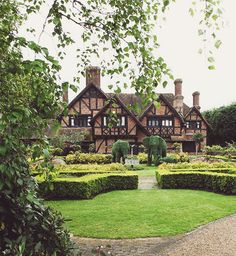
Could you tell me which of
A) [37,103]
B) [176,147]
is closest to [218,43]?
[37,103]

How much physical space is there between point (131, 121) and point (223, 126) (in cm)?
1913

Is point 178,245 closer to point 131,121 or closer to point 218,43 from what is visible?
point 218,43

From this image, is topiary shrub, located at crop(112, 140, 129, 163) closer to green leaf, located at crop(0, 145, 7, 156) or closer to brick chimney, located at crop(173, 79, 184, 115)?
brick chimney, located at crop(173, 79, 184, 115)

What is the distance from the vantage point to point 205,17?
3549 mm

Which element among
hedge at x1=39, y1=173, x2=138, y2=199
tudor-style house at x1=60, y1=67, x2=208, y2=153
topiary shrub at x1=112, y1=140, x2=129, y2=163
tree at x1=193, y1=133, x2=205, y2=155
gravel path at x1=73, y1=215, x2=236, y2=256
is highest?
tudor-style house at x1=60, y1=67, x2=208, y2=153

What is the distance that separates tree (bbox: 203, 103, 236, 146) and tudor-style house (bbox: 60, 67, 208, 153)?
746 centimetres

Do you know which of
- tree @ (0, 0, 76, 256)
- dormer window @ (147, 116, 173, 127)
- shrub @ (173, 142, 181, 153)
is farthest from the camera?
dormer window @ (147, 116, 173, 127)

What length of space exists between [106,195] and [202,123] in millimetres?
32548

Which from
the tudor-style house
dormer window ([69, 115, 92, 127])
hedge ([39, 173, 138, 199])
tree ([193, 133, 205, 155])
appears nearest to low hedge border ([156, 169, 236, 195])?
hedge ([39, 173, 138, 199])

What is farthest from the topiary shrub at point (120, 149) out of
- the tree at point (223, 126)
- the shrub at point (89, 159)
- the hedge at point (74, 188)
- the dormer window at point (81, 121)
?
the tree at point (223, 126)

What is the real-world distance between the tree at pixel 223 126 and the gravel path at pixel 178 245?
1715 inches

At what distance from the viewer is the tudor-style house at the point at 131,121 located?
3806cm

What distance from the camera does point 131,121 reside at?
38.4 metres

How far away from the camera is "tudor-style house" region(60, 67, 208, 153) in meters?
38.1
